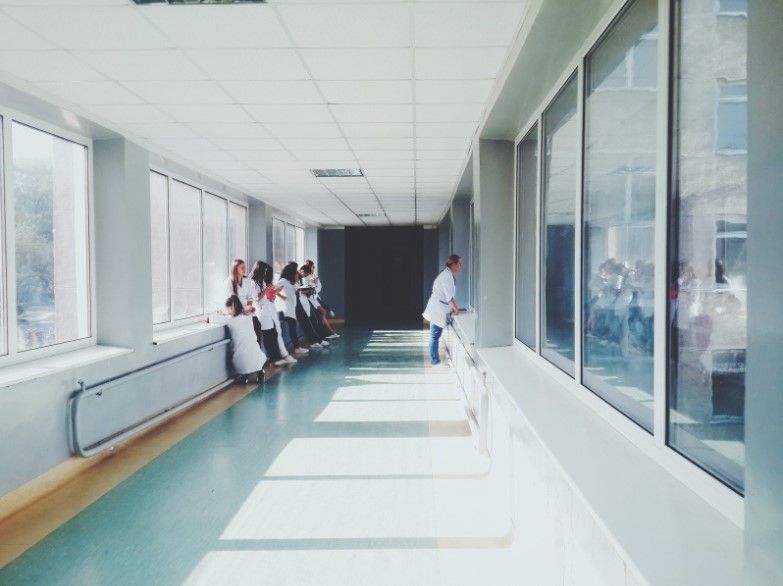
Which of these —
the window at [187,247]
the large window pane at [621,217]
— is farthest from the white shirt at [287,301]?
the large window pane at [621,217]

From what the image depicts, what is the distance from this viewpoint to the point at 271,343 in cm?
888

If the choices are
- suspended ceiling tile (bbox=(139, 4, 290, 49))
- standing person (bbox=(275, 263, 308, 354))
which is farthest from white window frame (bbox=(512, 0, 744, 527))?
standing person (bbox=(275, 263, 308, 354))

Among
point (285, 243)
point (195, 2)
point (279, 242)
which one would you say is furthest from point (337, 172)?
point (285, 243)

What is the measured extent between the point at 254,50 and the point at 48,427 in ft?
9.92

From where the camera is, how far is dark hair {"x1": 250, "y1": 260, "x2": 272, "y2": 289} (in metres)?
8.38

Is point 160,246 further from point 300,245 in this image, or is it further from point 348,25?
point 300,245

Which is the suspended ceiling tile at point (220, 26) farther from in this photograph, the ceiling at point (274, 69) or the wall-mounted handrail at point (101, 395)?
the wall-mounted handrail at point (101, 395)

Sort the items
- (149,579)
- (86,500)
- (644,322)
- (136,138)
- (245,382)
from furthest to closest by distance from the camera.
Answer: (245,382) → (136,138) → (86,500) → (149,579) → (644,322)

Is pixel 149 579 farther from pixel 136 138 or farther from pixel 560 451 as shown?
pixel 136 138

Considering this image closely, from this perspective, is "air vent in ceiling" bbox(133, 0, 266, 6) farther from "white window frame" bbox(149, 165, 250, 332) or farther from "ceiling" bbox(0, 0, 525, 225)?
"white window frame" bbox(149, 165, 250, 332)

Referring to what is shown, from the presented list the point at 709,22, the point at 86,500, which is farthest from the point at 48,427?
the point at 709,22

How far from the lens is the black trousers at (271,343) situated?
8.83 metres

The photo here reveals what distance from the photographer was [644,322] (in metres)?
2.42

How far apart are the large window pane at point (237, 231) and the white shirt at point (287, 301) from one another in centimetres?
87
